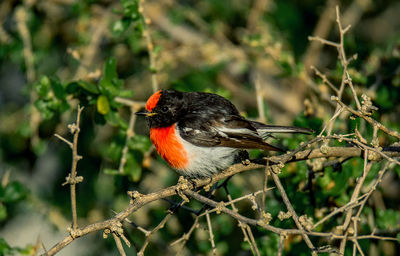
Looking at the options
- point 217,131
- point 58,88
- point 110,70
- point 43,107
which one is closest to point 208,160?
point 217,131

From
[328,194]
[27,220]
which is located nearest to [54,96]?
[328,194]

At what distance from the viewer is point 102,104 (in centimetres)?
402

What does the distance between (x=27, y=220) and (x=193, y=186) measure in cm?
354

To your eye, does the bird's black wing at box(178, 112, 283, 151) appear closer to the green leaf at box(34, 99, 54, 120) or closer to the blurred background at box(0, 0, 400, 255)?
the blurred background at box(0, 0, 400, 255)

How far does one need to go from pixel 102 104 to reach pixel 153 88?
537 mm

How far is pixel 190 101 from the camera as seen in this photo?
4.18 m

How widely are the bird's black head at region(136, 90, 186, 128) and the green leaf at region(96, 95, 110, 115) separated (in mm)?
268

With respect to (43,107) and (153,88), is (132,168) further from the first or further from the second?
(43,107)

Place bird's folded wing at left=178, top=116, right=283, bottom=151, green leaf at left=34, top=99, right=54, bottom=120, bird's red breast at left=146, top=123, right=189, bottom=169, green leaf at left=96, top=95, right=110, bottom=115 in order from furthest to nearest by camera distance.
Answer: green leaf at left=34, top=99, right=54, bottom=120
green leaf at left=96, top=95, right=110, bottom=115
bird's red breast at left=146, top=123, right=189, bottom=169
bird's folded wing at left=178, top=116, right=283, bottom=151

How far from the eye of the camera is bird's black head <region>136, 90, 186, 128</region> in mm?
4113

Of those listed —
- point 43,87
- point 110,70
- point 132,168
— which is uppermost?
point 110,70

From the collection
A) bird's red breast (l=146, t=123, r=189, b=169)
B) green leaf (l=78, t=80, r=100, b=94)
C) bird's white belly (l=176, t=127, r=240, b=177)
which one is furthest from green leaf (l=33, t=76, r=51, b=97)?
bird's white belly (l=176, t=127, r=240, b=177)

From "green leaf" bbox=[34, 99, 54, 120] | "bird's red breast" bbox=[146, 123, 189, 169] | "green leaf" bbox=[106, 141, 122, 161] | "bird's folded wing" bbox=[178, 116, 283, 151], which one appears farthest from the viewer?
"green leaf" bbox=[106, 141, 122, 161]

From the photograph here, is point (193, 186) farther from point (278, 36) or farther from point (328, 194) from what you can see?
point (278, 36)
